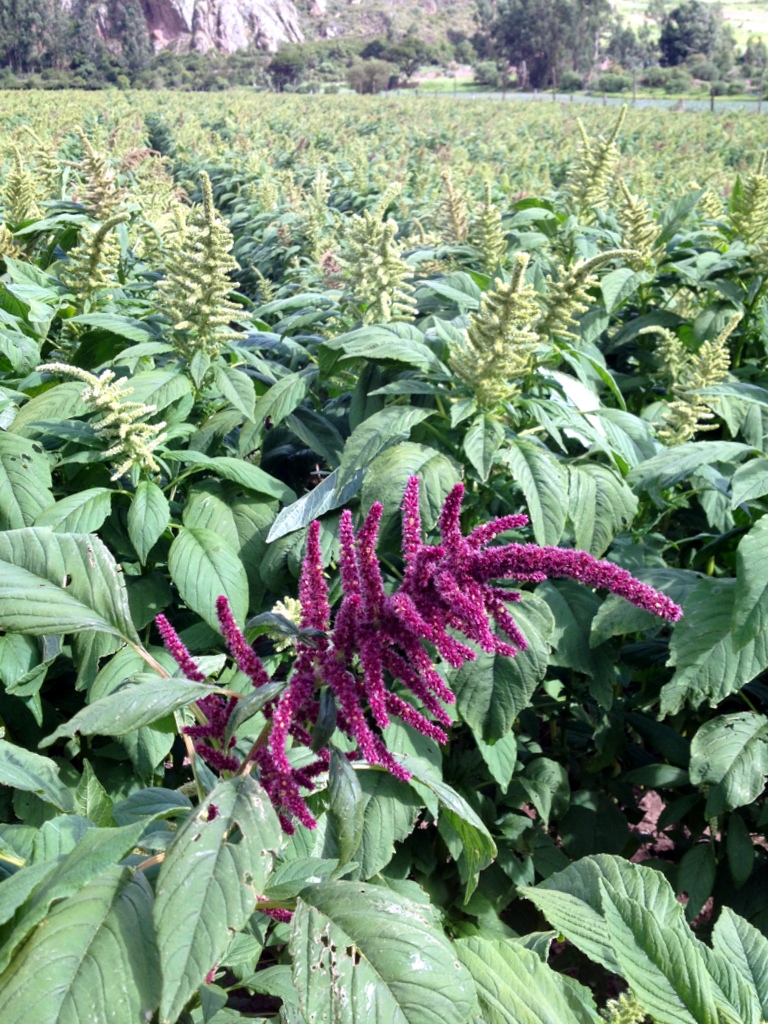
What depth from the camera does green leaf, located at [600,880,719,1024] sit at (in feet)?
4.32

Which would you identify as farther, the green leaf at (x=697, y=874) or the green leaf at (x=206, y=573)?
the green leaf at (x=697, y=874)

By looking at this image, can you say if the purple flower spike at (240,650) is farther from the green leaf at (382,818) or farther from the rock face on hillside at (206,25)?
the rock face on hillside at (206,25)

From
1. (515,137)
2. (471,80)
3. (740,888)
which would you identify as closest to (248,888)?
(740,888)

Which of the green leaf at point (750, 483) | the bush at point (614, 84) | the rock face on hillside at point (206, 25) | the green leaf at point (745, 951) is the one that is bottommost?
the green leaf at point (745, 951)

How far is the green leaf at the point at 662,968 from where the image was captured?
132cm

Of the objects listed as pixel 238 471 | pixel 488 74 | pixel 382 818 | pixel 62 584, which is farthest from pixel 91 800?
pixel 488 74

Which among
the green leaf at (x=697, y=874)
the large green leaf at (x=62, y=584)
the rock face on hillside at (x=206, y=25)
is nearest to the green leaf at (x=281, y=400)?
the large green leaf at (x=62, y=584)

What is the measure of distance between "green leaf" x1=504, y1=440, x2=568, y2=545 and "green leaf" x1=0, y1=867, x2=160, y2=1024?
1.35 meters

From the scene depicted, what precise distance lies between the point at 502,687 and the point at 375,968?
120 cm

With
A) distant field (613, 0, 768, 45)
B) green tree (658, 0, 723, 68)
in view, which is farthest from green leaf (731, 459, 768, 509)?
distant field (613, 0, 768, 45)

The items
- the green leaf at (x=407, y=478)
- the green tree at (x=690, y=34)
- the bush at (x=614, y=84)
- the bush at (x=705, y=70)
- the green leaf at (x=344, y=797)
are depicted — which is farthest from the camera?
the green tree at (x=690, y=34)

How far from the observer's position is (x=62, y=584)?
1461 mm

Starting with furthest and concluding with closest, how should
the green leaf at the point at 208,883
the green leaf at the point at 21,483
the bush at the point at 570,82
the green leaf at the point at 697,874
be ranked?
the bush at the point at 570,82
the green leaf at the point at 697,874
the green leaf at the point at 21,483
the green leaf at the point at 208,883

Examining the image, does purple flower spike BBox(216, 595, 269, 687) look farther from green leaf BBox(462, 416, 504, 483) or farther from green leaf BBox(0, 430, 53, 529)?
green leaf BBox(0, 430, 53, 529)
